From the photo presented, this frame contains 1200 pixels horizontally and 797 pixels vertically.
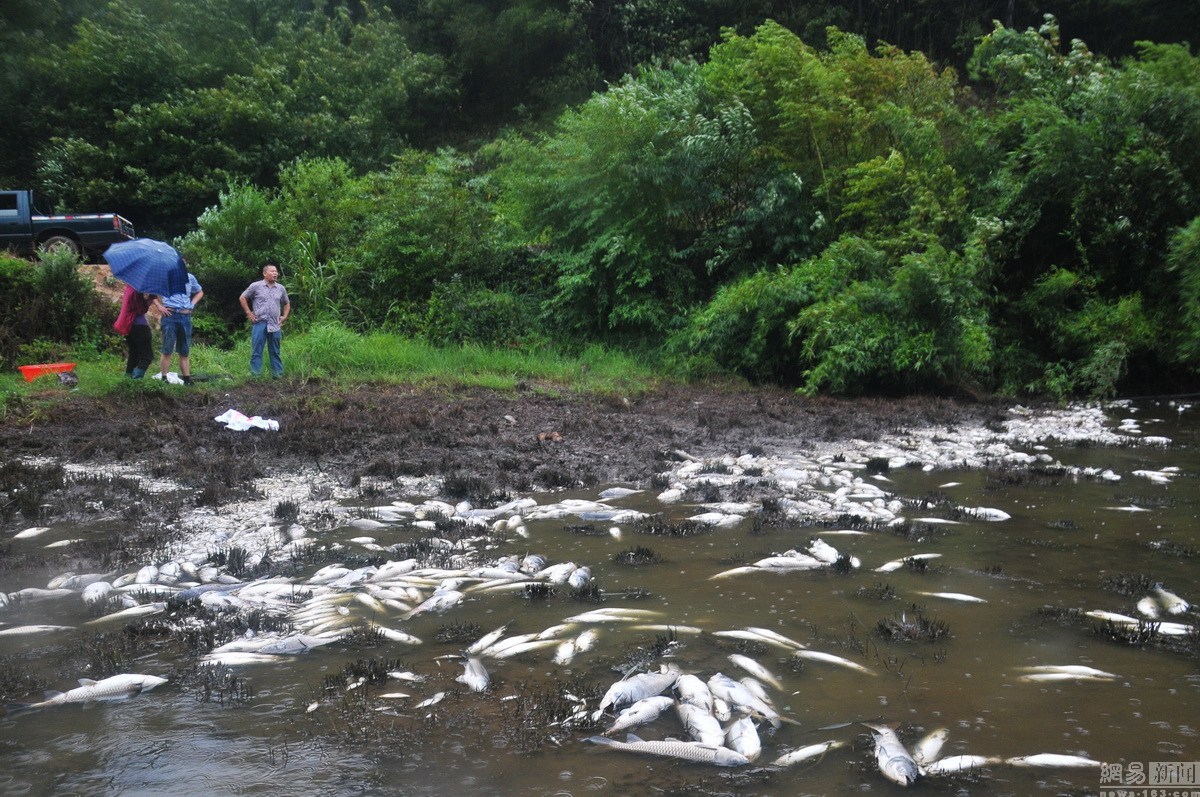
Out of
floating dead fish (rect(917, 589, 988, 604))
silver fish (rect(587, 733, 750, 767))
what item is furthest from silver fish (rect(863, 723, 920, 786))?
floating dead fish (rect(917, 589, 988, 604))

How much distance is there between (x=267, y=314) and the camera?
46.4 feet

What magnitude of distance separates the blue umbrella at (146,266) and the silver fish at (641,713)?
11.1m

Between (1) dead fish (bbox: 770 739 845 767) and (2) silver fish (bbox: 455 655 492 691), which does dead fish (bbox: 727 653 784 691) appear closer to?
(1) dead fish (bbox: 770 739 845 767)

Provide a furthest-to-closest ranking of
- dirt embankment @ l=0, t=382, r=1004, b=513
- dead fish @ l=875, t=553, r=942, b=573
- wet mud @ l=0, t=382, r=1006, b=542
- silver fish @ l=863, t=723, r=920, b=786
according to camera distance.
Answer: dirt embankment @ l=0, t=382, r=1004, b=513, wet mud @ l=0, t=382, r=1006, b=542, dead fish @ l=875, t=553, r=942, b=573, silver fish @ l=863, t=723, r=920, b=786

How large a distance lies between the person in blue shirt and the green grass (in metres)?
0.44

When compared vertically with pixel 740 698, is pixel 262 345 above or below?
above

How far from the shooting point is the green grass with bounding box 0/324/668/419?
14156 millimetres

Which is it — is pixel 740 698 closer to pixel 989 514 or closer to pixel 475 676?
pixel 475 676

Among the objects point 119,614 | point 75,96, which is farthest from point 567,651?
point 75,96

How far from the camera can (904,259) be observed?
48.9 feet

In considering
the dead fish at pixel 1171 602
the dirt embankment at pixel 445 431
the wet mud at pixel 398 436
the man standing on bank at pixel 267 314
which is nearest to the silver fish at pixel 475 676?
the wet mud at pixel 398 436

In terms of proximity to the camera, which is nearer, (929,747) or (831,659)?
(929,747)

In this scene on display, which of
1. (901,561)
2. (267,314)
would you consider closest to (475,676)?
(901,561)

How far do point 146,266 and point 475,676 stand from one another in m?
10.5
